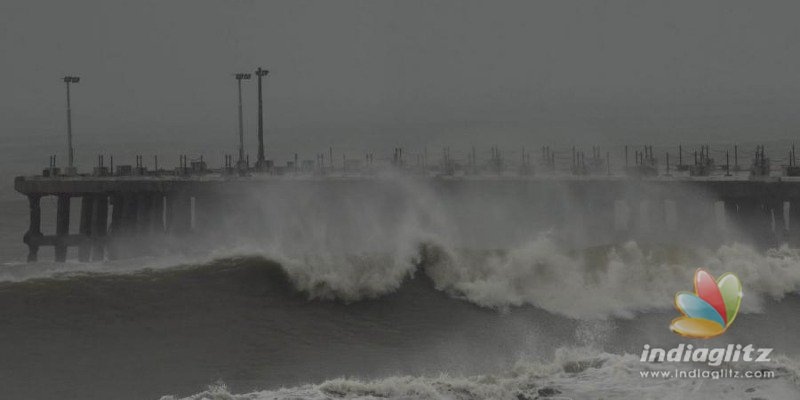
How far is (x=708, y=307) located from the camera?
80.0 feet

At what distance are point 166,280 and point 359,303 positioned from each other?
604cm

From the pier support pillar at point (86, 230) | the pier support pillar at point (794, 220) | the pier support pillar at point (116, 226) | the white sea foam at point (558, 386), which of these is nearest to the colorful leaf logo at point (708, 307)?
the white sea foam at point (558, 386)

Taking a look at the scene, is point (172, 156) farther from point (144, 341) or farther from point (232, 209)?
point (144, 341)

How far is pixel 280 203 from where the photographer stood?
156ft

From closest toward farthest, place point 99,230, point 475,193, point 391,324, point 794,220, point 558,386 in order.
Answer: point 558,386, point 391,324, point 794,220, point 475,193, point 99,230

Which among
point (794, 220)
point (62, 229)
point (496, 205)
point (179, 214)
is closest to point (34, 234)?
point (62, 229)

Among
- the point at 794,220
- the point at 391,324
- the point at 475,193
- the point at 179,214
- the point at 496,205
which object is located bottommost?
the point at 391,324

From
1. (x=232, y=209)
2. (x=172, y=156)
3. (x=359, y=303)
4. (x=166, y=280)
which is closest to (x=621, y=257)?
(x=359, y=303)

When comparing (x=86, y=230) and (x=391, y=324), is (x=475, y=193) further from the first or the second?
(x=391, y=324)

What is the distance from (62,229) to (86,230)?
1109 millimetres

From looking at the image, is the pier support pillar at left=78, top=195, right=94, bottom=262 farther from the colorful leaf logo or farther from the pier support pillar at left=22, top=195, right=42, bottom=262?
the colorful leaf logo

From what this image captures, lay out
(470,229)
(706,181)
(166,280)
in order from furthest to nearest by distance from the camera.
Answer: (470,229) < (706,181) < (166,280)

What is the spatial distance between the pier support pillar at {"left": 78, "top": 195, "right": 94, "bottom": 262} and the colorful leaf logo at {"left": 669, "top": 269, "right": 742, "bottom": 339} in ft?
97.0

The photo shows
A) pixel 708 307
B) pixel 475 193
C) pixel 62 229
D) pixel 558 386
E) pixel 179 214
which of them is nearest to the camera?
pixel 558 386
